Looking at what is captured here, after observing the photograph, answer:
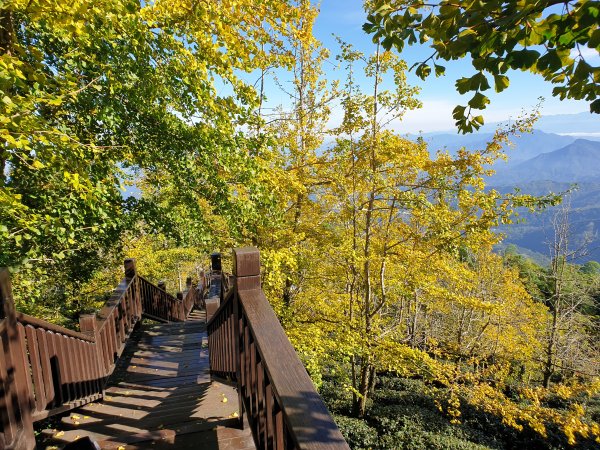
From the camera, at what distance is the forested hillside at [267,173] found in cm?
303

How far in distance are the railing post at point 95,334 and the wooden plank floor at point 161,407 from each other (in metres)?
0.35

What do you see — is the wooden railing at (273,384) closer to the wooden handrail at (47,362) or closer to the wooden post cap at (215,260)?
the wooden handrail at (47,362)

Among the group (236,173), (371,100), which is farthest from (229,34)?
(371,100)

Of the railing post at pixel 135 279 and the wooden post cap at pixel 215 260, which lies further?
the wooden post cap at pixel 215 260

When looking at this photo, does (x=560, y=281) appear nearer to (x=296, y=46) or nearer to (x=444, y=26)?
(x=296, y=46)

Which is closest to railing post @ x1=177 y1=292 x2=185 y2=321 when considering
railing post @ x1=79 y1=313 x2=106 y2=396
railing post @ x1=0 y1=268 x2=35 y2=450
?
railing post @ x1=79 y1=313 x2=106 y2=396

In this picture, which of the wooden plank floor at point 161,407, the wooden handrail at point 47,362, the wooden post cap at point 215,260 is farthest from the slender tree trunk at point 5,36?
the wooden post cap at point 215,260

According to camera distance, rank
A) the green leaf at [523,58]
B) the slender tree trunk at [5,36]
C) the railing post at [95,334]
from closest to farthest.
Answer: the green leaf at [523,58] → the slender tree trunk at [5,36] → the railing post at [95,334]

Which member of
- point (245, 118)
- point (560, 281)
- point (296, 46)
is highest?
point (296, 46)

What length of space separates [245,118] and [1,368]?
4415mm

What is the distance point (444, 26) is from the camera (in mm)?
1912

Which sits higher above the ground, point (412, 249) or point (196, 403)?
point (412, 249)

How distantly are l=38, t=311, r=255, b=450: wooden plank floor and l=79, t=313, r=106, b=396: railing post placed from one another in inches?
13.7

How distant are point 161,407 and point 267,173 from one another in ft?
14.6
